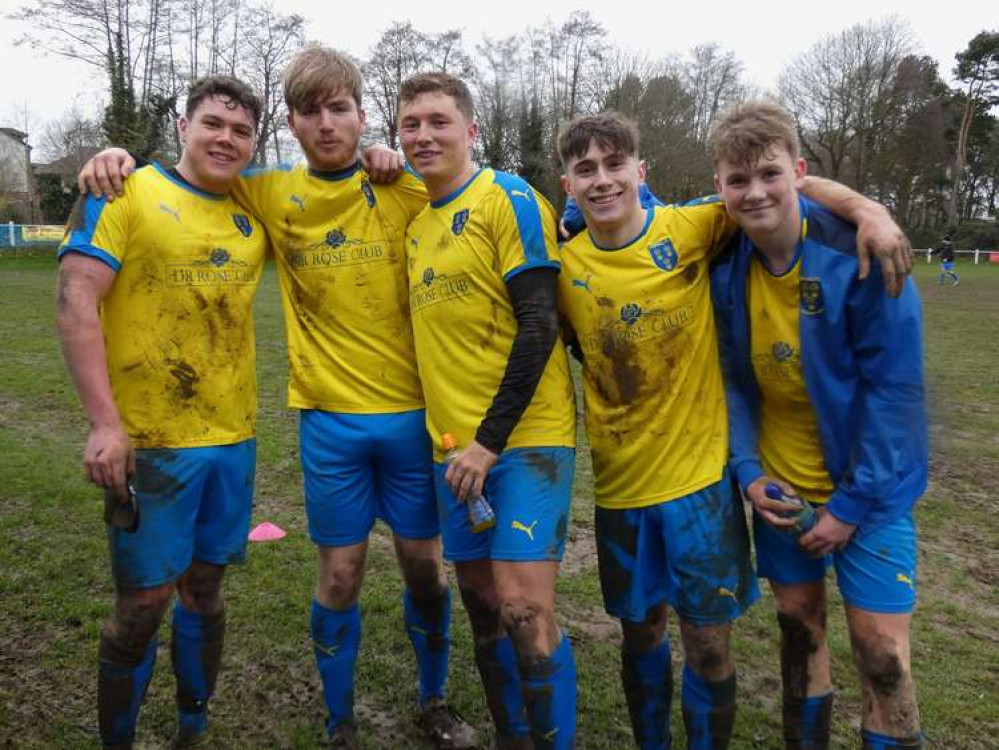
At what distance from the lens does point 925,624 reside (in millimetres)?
3941

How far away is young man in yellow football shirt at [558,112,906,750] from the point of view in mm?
2533

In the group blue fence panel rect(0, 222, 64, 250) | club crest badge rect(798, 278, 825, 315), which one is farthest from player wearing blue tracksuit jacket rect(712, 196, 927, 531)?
blue fence panel rect(0, 222, 64, 250)

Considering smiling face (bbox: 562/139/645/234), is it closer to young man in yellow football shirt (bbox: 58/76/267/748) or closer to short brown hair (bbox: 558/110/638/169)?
short brown hair (bbox: 558/110/638/169)

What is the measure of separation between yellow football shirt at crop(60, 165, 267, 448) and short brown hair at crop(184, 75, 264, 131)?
285mm

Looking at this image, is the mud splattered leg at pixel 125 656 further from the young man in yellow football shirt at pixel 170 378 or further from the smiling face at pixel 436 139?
the smiling face at pixel 436 139

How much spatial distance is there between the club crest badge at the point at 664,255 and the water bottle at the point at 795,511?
81 cm

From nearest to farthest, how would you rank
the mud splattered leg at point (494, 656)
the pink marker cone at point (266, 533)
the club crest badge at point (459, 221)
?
the club crest badge at point (459, 221)
the mud splattered leg at point (494, 656)
the pink marker cone at point (266, 533)

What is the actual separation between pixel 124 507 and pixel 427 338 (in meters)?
1.18

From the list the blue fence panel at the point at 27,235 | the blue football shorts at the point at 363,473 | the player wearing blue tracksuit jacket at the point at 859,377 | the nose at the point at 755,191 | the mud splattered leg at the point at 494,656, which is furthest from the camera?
the blue fence panel at the point at 27,235

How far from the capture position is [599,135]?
8.52 ft

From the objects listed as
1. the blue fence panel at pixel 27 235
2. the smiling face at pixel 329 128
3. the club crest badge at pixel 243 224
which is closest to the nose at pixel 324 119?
the smiling face at pixel 329 128

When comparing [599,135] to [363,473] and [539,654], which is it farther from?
[539,654]

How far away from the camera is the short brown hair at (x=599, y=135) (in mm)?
2594

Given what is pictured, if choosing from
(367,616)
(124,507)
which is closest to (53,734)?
A: (124,507)
